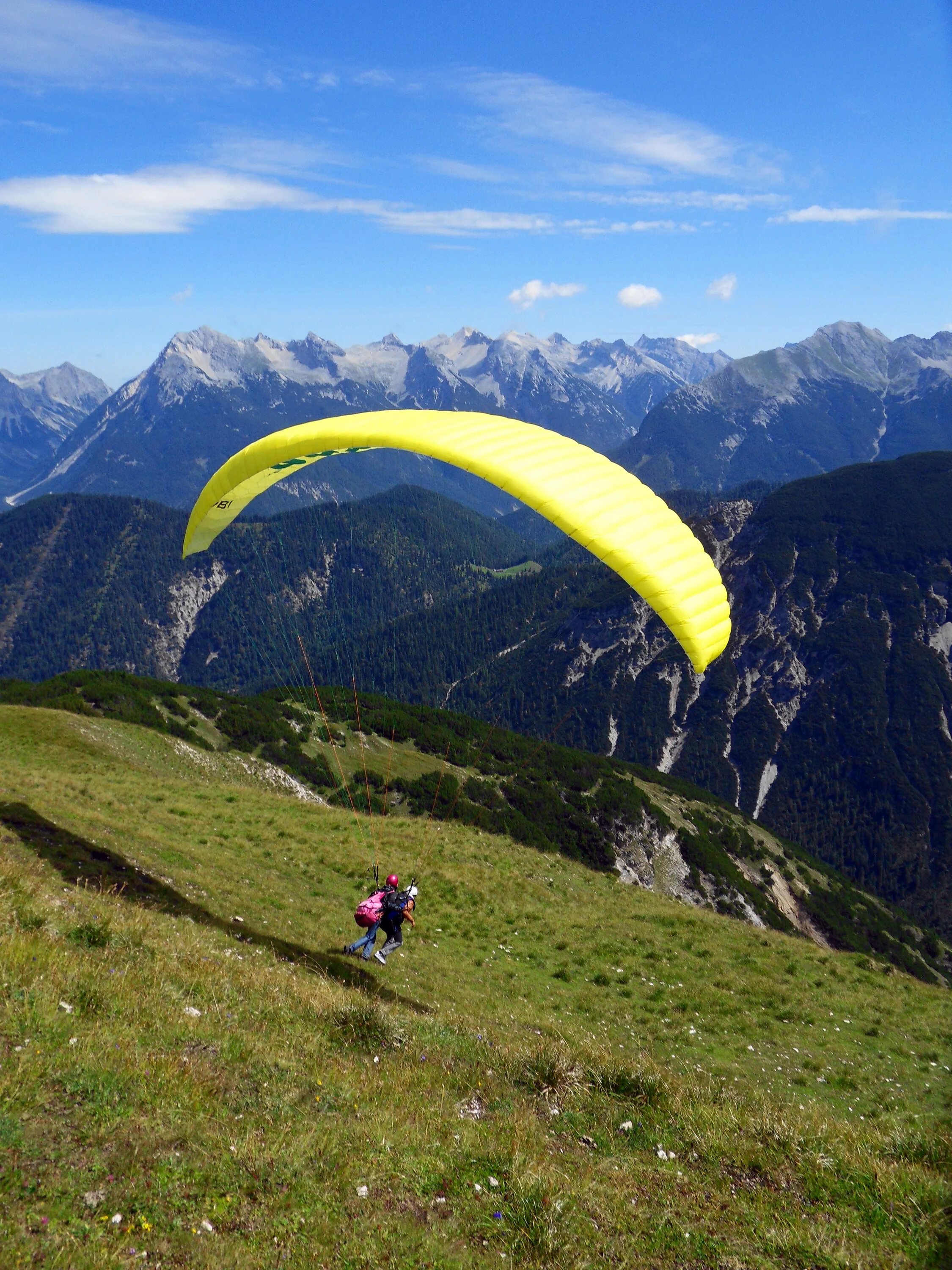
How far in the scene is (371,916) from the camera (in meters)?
12.8

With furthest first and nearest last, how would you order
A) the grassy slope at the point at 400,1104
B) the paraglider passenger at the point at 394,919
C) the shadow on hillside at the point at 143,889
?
the paraglider passenger at the point at 394,919 → the shadow on hillside at the point at 143,889 → the grassy slope at the point at 400,1104

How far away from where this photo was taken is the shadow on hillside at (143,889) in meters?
12.4

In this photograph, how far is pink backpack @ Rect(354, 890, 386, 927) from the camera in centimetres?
1266

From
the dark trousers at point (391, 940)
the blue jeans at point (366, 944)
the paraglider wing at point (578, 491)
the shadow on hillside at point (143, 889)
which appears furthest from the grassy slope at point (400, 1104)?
the paraglider wing at point (578, 491)

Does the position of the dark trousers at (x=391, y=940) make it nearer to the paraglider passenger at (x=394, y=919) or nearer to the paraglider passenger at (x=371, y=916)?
the paraglider passenger at (x=394, y=919)

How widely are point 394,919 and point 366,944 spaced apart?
2.07 feet

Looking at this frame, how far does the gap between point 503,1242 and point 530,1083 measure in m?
2.84

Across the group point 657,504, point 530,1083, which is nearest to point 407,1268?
point 530,1083

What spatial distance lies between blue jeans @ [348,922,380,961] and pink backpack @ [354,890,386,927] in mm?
180

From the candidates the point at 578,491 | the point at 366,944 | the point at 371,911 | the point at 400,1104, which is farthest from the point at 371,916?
the point at 578,491

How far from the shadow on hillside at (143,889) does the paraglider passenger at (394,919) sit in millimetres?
480

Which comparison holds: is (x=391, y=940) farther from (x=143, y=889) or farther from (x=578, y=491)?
(x=578, y=491)

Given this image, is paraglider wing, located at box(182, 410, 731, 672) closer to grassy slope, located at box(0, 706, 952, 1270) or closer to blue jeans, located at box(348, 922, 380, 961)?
grassy slope, located at box(0, 706, 952, 1270)

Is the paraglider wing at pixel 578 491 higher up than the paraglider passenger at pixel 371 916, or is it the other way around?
the paraglider wing at pixel 578 491
